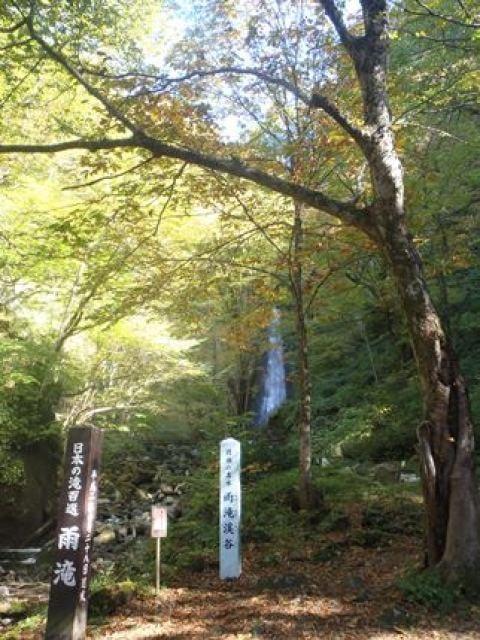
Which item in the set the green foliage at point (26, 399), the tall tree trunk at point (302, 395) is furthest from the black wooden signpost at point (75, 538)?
the green foliage at point (26, 399)

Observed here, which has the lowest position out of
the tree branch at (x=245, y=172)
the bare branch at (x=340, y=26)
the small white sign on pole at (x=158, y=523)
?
the small white sign on pole at (x=158, y=523)

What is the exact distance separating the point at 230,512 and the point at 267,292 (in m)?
3.56

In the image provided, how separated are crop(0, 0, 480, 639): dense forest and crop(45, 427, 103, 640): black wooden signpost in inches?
19.4

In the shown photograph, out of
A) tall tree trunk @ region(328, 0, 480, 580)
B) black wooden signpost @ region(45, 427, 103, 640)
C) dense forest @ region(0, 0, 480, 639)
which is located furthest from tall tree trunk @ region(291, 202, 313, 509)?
black wooden signpost @ region(45, 427, 103, 640)

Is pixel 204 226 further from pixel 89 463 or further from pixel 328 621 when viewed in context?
pixel 328 621

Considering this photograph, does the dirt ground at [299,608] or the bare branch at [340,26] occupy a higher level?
the bare branch at [340,26]

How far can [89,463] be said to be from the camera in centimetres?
531

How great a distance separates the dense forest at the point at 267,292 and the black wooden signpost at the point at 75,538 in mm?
492

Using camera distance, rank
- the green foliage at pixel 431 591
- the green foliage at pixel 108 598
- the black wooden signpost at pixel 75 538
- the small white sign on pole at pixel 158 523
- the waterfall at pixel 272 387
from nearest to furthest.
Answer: the green foliage at pixel 431 591
the black wooden signpost at pixel 75 538
the green foliage at pixel 108 598
the small white sign on pole at pixel 158 523
the waterfall at pixel 272 387

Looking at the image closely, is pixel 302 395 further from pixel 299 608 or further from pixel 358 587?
pixel 299 608

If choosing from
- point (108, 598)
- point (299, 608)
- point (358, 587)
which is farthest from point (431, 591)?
point (108, 598)

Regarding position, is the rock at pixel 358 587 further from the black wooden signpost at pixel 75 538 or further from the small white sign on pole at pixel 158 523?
the black wooden signpost at pixel 75 538

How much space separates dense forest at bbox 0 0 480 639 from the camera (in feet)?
17.4

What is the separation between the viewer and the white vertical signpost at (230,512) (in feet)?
21.8
